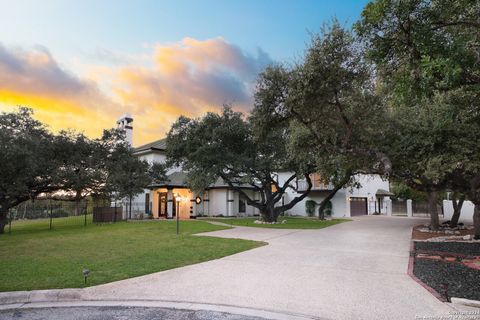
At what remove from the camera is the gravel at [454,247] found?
1109 centimetres

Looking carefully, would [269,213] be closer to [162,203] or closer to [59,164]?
[162,203]

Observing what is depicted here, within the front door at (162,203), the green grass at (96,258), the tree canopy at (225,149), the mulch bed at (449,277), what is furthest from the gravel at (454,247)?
the front door at (162,203)

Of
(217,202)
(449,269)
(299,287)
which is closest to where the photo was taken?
(299,287)

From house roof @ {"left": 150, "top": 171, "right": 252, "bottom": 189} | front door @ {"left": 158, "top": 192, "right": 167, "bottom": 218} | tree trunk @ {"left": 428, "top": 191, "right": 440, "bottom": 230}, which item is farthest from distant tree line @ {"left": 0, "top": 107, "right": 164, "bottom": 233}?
tree trunk @ {"left": 428, "top": 191, "right": 440, "bottom": 230}

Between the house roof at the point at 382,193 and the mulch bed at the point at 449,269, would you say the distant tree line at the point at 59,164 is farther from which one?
the house roof at the point at 382,193

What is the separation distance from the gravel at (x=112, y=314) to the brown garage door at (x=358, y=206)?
33.4m

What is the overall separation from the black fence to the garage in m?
24.3

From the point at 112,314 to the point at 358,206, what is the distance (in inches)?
1426

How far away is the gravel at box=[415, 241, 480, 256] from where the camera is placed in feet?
36.4

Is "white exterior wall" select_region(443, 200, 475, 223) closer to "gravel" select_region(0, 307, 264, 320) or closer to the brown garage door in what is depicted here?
the brown garage door

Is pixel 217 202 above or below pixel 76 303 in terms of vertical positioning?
above

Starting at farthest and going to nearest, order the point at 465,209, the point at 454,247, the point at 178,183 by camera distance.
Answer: the point at 178,183 → the point at 465,209 → the point at 454,247

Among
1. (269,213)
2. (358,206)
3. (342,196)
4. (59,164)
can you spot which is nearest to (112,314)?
(59,164)

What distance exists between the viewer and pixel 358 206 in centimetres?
3747
